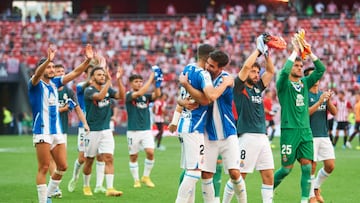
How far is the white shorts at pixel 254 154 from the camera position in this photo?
524 inches

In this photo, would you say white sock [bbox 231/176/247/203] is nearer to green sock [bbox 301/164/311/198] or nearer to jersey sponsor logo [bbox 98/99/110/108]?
green sock [bbox 301/164/311/198]

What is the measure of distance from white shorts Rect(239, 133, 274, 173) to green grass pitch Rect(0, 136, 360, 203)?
227 cm

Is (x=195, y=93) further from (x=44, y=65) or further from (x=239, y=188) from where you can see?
(x=44, y=65)

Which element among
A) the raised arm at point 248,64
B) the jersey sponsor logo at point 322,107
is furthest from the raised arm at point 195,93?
the jersey sponsor logo at point 322,107

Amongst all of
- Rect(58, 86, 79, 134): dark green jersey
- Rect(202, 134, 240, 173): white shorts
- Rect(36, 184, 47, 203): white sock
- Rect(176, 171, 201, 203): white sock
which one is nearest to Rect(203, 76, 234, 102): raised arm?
Rect(202, 134, 240, 173): white shorts

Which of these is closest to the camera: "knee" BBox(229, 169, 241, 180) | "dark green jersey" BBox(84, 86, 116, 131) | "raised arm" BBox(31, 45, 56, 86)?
"knee" BBox(229, 169, 241, 180)

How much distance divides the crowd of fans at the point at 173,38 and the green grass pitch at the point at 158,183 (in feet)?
67.4

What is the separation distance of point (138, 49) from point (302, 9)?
36.3 ft

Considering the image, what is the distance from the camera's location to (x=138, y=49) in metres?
51.2

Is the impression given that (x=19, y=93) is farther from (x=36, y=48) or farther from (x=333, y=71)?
(x=333, y=71)

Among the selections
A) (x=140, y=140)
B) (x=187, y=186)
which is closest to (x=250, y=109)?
(x=187, y=186)

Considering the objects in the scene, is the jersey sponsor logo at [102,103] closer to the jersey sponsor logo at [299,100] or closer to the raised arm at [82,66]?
the raised arm at [82,66]

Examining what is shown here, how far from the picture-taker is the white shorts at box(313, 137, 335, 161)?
1539 centimetres

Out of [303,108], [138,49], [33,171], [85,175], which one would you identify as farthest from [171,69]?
[303,108]
